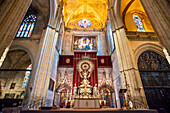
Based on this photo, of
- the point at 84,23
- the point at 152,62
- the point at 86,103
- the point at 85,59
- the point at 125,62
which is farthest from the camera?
the point at 84,23

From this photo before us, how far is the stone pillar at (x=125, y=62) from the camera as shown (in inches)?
275

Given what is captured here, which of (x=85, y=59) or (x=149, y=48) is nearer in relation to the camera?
(x=149, y=48)

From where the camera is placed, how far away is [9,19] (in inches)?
Answer: 173

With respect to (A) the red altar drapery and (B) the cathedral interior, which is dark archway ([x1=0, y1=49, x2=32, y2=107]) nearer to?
(B) the cathedral interior

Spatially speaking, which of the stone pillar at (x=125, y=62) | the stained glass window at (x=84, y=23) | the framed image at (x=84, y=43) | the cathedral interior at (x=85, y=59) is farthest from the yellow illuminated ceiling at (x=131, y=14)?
the stained glass window at (x=84, y=23)

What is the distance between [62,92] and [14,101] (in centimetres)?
487

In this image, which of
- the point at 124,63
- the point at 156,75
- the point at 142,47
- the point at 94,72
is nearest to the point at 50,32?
the point at 94,72

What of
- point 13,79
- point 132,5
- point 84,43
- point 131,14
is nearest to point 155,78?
point 131,14

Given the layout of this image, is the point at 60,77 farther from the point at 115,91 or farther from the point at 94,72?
the point at 115,91

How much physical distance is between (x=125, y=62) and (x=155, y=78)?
3723mm

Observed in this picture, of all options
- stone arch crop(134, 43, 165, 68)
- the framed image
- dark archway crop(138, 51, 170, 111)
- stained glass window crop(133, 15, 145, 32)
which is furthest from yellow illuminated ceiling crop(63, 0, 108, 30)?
dark archway crop(138, 51, 170, 111)

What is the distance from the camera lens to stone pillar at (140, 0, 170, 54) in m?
4.27

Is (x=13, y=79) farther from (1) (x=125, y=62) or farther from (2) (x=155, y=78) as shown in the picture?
(2) (x=155, y=78)

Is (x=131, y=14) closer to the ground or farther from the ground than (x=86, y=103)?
farther from the ground
